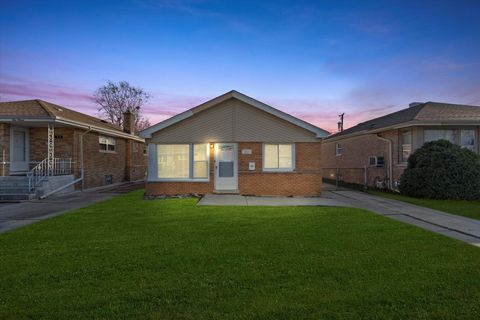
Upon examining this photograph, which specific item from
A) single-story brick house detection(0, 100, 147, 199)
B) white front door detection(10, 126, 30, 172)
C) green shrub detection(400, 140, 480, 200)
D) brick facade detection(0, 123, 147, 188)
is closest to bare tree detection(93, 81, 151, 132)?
brick facade detection(0, 123, 147, 188)

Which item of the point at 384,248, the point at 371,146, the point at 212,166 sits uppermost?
the point at 371,146

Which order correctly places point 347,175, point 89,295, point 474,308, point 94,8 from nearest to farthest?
point 474,308 < point 89,295 < point 94,8 < point 347,175

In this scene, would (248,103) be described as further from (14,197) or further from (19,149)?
(19,149)

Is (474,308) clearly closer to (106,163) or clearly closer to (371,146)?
(371,146)

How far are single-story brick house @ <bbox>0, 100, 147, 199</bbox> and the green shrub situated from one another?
18486 mm

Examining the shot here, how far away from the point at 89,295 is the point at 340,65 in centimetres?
1948

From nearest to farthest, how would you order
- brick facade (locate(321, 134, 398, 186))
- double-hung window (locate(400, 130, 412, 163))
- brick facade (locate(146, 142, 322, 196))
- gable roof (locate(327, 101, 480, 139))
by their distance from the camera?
brick facade (locate(146, 142, 322, 196)) < gable roof (locate(327, 101, 480, 139)) < double-hung window (locate(400, 130, 412, 163)) < brick facade (locate(321, 134, 398, 186))

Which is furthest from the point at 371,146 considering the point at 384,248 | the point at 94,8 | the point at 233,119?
the point at 94,8

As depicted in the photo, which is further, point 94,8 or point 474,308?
point 94,8

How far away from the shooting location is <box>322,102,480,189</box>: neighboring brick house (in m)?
16.8

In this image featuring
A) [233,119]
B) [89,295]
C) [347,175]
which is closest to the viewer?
[89,295]

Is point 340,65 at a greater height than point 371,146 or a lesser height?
greater

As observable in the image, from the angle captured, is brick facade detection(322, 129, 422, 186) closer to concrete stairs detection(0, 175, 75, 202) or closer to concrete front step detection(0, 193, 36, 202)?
concrete stairs detection(0, 175, 75, 202)

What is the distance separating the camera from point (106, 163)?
21.2 m
